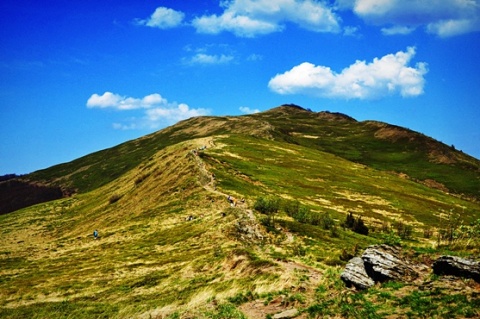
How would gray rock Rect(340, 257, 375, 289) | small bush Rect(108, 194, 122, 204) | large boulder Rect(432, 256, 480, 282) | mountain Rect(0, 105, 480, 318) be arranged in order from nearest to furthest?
large boulder Rect(432, 256, 480, 282) → gray rock Rect(340, 257, 375, 289) → mountain Rect(0, 105, 480, 318) → small bush Rect(108, 194, 122, 204)

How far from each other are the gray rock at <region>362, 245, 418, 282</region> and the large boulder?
1.77m

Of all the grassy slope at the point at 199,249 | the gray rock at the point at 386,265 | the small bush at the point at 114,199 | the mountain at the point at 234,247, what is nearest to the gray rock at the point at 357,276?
the gray rock at the point at 386,265

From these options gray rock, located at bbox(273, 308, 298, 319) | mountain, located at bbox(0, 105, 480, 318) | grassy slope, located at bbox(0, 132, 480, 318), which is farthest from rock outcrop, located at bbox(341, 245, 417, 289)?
gray rock, located at bbox(273, 308, 298, 319)

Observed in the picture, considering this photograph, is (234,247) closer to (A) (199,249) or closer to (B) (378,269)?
(A) (199,249)

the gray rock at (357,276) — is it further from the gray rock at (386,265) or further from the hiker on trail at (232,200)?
the hiker on trail at (232,200)

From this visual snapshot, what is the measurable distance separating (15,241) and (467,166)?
187 m

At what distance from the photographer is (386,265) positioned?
24438 millimetres

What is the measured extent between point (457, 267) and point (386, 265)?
4.31 m

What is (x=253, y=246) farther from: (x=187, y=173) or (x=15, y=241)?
(x=15, y=241)

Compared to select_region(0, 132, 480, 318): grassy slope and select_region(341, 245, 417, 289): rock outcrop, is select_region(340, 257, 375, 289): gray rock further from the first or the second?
select_region(0, 132, 480, 318): grassy slope

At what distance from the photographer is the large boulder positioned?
20.5 metres

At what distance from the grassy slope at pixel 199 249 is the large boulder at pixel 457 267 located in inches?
115

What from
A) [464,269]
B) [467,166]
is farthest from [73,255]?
[467,166]

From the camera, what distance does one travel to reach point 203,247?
43812 mm
